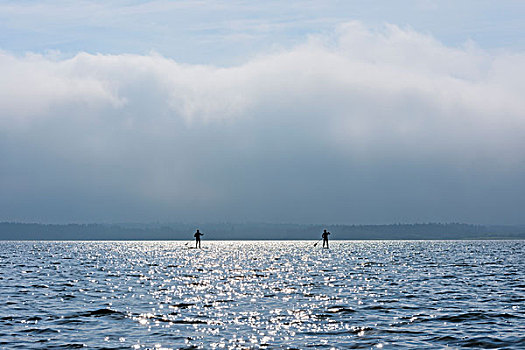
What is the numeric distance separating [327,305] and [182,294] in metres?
10.1

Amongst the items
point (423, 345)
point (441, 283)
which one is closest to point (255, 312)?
point (423, 345)

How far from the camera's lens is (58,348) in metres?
21.5

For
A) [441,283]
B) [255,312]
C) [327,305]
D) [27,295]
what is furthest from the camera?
[441,283]

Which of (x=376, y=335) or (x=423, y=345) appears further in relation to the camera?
(x=376, y=335)

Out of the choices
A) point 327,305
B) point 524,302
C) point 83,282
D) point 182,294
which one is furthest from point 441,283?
point 83,282

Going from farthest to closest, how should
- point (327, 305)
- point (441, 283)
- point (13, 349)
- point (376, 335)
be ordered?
point (441, 283), point (327, 305), point (376, 335), point (13, 349)

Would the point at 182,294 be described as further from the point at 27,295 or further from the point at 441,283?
the point at 441,283

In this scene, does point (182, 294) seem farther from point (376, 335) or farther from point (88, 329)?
point (376, 335)

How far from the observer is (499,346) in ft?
71.6

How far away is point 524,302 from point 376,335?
44.0ft

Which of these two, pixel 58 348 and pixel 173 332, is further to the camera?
pixel 173 332

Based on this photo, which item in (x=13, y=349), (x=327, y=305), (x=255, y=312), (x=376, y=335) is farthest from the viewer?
(x=327, y=305)

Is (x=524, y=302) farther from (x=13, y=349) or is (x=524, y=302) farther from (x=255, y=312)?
(x=13, y=349)

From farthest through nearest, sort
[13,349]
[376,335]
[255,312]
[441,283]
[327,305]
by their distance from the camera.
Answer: [441,283] < [327,305] < [255,312] < [376,335] < [13,349]
